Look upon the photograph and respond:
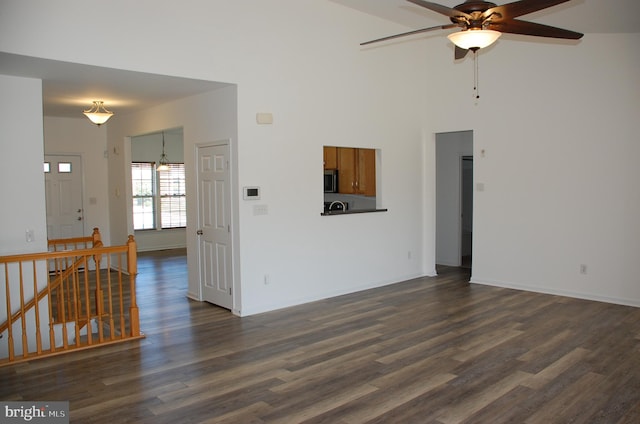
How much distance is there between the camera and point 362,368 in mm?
4023

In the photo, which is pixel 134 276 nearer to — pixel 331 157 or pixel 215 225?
pixel 215 225

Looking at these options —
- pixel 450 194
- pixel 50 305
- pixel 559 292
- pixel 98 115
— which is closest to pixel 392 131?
pixel 450 194

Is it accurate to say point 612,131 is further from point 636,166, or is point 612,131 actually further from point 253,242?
point 253,242

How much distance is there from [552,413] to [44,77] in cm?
537

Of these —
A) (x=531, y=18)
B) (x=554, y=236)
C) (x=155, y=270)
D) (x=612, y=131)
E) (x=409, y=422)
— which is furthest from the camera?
(x=155, y=270)

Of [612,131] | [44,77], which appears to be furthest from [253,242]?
[612,131]

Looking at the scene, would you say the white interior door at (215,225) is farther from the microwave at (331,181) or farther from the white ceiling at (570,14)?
the microwave at (331,181)

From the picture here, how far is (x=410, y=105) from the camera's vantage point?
7.49m

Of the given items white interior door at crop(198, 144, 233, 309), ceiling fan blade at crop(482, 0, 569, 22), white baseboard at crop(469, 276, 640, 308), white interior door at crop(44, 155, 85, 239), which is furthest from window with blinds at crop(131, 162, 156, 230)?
ceiling fan blade at crop(482, 0, 569, 22)

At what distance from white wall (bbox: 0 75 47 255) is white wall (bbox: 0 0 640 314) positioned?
3.40 ft

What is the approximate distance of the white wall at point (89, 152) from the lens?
28.2ft

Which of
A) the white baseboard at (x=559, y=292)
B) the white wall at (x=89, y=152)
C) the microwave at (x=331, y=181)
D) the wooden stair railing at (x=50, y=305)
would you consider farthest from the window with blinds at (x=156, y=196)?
the white baseboard at (x=559, y=292)

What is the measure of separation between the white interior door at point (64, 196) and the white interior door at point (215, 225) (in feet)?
12.4

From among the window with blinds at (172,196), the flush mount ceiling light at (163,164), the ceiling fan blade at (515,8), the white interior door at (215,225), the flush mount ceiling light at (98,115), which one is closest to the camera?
the ceiling fan blade at (515,8)
